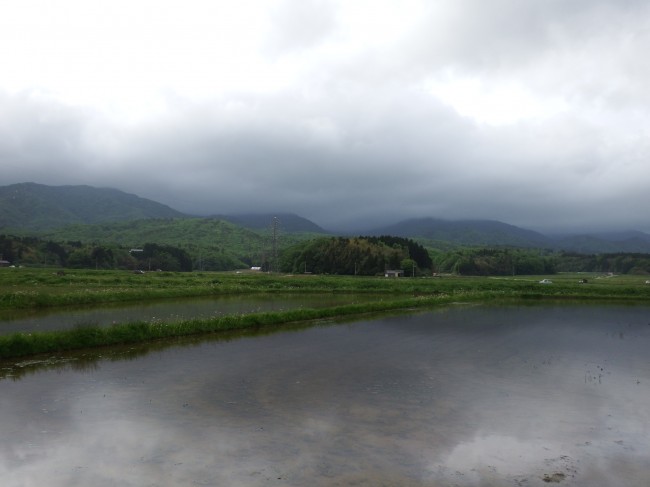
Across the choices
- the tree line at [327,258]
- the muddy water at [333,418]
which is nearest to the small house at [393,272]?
the tree line at [327,258]

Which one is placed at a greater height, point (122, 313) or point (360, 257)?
point (360, 257)

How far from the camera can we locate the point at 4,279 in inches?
1820

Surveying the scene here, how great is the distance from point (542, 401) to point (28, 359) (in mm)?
18839

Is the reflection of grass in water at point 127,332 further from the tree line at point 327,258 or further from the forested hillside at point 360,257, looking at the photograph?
the tree line at point 327,258

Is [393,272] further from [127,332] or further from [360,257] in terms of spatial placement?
[127,332]

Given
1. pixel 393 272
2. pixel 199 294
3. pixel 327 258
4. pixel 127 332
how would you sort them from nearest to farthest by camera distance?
pixel 127 332
pixel 199 294
pixel 393 272
pixel 327 258

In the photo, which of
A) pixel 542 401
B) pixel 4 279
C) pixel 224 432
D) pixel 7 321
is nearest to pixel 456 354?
pixel 542 401

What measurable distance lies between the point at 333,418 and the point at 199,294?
122ft

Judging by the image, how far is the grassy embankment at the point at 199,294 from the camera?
825 inches

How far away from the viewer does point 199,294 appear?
47188 mm

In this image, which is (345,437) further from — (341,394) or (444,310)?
(444,310)

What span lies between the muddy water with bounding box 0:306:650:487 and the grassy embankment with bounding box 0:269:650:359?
10.9 feet

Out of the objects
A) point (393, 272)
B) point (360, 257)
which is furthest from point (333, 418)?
point (360, 257)

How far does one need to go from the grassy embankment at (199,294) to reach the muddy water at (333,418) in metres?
3.34
